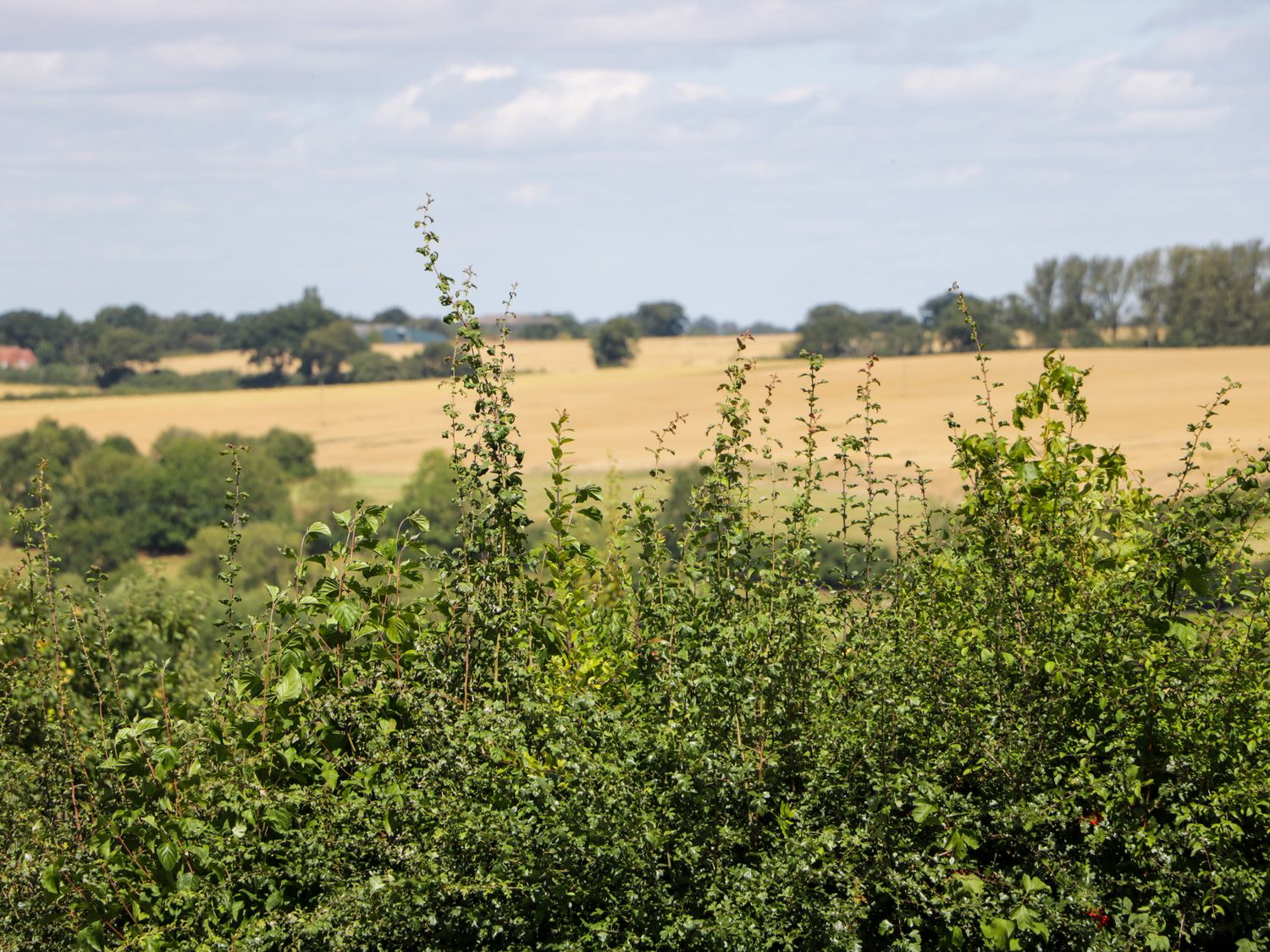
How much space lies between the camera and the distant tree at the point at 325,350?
335ft

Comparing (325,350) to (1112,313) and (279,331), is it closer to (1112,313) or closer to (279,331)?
(279,331)

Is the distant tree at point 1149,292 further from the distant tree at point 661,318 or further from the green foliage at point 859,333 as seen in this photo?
the distant tree at point 661,318

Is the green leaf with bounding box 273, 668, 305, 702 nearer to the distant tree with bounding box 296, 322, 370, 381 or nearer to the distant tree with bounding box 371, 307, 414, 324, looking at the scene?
the distant tree with bounding box 296, 322, 370, 381

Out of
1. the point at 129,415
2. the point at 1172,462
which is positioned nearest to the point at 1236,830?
the point at 1172,462

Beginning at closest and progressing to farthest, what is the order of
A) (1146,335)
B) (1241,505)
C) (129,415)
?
(1241,505) → (1146,335) → (129,415)

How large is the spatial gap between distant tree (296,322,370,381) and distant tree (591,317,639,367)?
20.2 m

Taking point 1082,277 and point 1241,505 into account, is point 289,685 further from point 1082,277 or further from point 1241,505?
point 1082,277

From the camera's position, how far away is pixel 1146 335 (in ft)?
237

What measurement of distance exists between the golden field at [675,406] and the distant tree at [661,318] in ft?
62.2

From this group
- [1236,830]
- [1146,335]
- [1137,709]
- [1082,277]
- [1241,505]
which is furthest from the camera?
[1082,277]

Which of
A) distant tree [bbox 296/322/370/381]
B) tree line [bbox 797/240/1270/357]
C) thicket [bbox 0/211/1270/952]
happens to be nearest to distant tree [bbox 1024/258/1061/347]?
tree line [bbox 797/240/1270/357]

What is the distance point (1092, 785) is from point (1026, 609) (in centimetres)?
80

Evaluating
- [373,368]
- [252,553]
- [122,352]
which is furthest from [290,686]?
[122,352]

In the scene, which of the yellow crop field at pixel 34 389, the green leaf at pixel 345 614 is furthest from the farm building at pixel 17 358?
the green leaf at pixel 345 614
